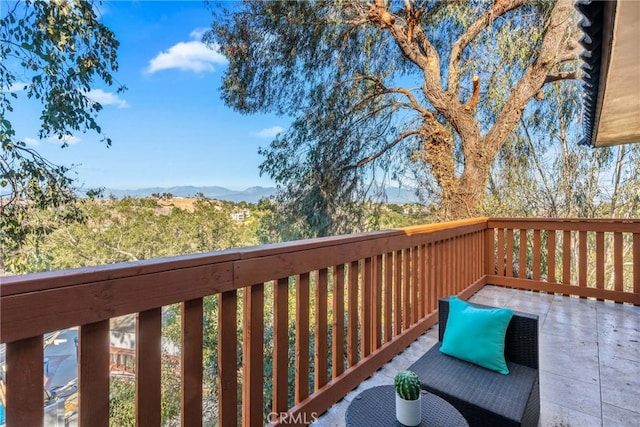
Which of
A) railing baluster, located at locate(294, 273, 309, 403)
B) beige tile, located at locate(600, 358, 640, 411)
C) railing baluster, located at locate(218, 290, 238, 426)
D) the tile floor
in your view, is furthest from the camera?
beige tile, located at locate(600, 358, 640, 411)

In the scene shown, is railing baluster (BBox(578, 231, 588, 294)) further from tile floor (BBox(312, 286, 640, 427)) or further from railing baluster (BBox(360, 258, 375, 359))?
railing baluster (BBox(360, 258, 375, 359))

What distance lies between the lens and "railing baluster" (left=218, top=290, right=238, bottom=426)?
55.2 inches

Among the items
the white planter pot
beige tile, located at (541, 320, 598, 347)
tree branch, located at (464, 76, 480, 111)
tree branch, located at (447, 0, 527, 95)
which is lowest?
beige tile, located at (541, 320, 598, 347)

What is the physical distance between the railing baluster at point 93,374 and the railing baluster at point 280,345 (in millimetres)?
779

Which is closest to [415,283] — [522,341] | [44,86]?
[522,341]

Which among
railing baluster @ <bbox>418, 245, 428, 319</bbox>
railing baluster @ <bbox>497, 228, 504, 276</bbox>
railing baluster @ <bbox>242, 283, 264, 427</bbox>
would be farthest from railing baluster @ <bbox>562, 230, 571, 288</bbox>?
railing baluster @ <bbox>242, 283, 264, 427</bbox>

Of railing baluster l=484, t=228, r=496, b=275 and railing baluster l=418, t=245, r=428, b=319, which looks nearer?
railing baluster l=418, t=245, r=428, b=319

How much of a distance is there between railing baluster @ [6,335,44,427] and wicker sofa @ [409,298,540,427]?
1645mm

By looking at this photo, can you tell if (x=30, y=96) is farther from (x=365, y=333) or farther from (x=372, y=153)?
(x=372, y=153)

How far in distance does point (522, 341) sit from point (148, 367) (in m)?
2.00

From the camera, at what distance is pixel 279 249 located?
1636 mm

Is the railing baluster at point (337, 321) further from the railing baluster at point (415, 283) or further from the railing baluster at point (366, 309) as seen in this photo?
the railing baluster at point (415, 283)

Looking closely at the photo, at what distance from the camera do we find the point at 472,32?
609 cm

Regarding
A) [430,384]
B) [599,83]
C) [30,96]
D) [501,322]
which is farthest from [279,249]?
[30,96]
